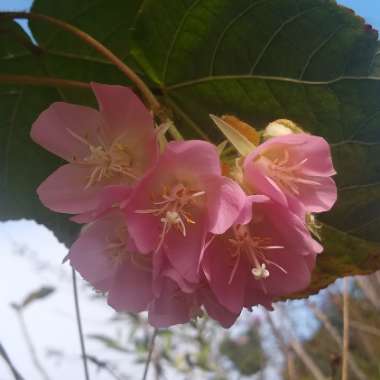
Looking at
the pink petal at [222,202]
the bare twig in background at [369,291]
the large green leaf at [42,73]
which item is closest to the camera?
the pink petal at [222,202]

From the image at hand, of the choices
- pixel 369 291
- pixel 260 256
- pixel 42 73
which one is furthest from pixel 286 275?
pixel 369 291

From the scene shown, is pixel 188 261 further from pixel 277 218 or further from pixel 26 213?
pixel 26 213

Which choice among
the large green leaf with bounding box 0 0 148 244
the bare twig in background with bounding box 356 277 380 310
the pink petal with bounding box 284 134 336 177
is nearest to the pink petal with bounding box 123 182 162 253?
the pink petal with bounding box 284 134 336 177

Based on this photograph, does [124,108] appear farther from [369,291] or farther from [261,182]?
[369,291]

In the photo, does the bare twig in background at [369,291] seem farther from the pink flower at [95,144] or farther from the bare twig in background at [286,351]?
the pink flower at [95,144]

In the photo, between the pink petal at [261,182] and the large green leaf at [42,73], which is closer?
the pink petal at [261,182]

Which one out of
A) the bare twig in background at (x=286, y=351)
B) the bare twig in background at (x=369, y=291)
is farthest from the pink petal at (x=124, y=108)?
the bare twig in background at (x=369, y=291)
